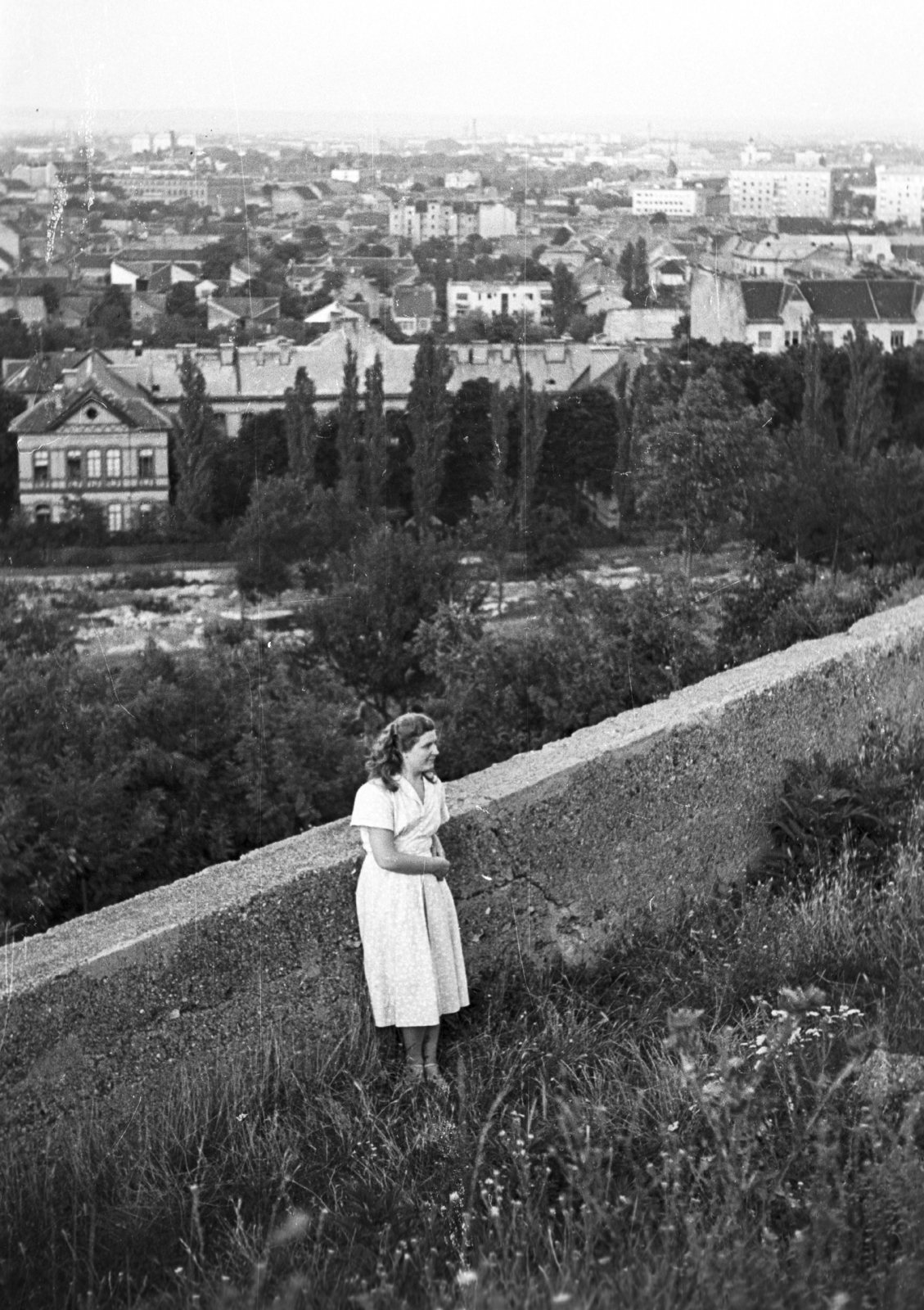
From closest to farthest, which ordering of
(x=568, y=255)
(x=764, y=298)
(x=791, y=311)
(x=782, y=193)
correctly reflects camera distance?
1. (x=568, y=255)
2. (x=791, y=311)
3. (x=782, y=193)
4. (x=764, y=298)

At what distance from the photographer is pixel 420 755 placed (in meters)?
4.11

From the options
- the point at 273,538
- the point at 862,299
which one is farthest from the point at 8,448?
Result: the point at 862,299

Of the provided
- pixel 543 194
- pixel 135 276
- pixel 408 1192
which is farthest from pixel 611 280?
pixel 408 1192

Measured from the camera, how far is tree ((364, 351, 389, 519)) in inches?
1075

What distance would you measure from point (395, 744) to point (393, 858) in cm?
27

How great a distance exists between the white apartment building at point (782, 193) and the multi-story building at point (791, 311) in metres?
1.12

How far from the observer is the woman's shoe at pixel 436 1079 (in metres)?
3.83

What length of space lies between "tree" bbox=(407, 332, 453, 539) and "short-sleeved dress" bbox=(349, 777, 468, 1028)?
22316 millimetres

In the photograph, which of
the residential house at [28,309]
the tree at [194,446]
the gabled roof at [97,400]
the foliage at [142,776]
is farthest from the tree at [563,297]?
the foliage at [142,776]

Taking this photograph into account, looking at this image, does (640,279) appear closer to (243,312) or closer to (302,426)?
(302,426)

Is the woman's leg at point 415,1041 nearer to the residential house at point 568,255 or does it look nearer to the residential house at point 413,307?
the residential house at point 568,255

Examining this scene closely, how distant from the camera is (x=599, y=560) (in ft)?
70.9

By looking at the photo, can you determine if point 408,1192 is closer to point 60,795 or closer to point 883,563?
point 60,795

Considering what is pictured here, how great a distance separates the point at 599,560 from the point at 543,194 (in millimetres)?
8777
